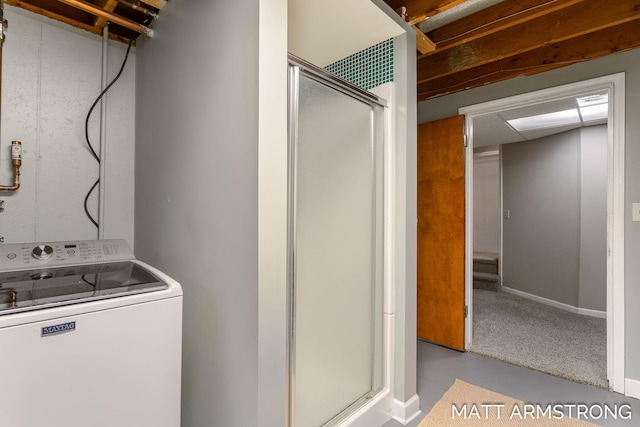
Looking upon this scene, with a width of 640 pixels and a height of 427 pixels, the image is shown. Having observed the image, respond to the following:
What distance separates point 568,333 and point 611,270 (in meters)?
1.44

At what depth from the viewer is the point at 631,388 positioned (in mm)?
2117

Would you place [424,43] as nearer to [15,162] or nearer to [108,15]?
[108,15]

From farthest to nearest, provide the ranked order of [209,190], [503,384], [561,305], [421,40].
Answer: [561,305] < [503,384] < [421,40] < [209,190]

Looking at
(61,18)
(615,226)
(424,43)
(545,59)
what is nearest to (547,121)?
(545,59)

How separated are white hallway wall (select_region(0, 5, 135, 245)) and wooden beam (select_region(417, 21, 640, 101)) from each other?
263 cm

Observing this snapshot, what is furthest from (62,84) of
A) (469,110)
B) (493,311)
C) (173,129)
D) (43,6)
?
(493,311)

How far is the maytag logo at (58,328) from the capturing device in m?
0.96

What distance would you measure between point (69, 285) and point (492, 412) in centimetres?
239

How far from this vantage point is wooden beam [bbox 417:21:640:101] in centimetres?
214

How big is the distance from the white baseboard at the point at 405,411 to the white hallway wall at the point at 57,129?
6.58ft

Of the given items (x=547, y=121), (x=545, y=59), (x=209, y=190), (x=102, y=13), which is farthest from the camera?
(x=547, y=121)

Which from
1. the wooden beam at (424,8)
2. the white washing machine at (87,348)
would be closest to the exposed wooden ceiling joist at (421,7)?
the wooden beam at (424,8)

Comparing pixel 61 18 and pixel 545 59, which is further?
pixel 545 59

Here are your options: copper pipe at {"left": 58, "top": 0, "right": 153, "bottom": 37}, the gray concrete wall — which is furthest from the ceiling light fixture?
copper pipe at {"left": 58, "top": 0, "right": 153, "bottom": 37}
